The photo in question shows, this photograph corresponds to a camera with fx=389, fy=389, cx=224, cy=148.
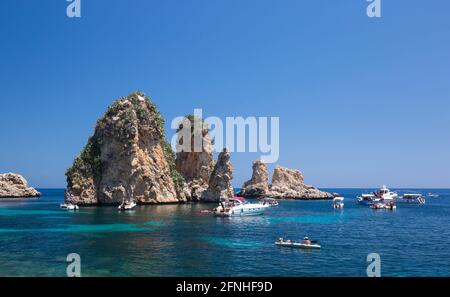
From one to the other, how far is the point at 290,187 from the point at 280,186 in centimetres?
483

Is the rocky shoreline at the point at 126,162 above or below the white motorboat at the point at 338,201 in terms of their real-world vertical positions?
above

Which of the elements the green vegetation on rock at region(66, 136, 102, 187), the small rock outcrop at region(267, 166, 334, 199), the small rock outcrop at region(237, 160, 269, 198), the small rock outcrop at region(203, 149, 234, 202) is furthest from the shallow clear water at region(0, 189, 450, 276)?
the small rock outcrop at region(267, 166, 334, 199)

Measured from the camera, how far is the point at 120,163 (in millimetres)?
104625

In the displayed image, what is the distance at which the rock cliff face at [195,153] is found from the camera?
142m

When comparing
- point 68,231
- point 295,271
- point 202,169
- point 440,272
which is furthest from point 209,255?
point 202,169

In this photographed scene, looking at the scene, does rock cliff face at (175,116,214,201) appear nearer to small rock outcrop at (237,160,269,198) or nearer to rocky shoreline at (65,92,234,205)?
rocky shoreline at (65,92,234,205)

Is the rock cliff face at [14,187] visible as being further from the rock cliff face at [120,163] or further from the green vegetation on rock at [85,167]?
the rock cliff face at [120,163]

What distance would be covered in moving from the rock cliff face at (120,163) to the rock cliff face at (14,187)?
72644mm

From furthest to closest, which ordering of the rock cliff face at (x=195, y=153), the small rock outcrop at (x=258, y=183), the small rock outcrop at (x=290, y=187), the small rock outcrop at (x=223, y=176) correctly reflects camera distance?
the small rock outcrop at (x=290, y=187), the small rock outcrop at (x=258, y=183), the rock cliff face at (x=195, y=153), the small rock outcrop at (x=223, y=176)

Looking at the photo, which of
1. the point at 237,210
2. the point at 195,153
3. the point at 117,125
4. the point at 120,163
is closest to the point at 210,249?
the point at 237,210

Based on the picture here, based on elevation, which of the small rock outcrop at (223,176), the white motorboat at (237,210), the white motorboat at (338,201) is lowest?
the white motorboat at (338,201)

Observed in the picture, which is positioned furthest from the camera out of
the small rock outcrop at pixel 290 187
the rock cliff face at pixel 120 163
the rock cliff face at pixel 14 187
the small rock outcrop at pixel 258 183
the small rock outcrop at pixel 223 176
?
the small rock outcrop at pixel 290 187

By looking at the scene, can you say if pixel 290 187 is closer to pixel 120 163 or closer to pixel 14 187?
pixel 120 163

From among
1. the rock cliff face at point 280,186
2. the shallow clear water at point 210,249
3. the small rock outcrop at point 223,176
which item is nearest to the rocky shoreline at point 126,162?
the small rock outcrop at point 223,176
